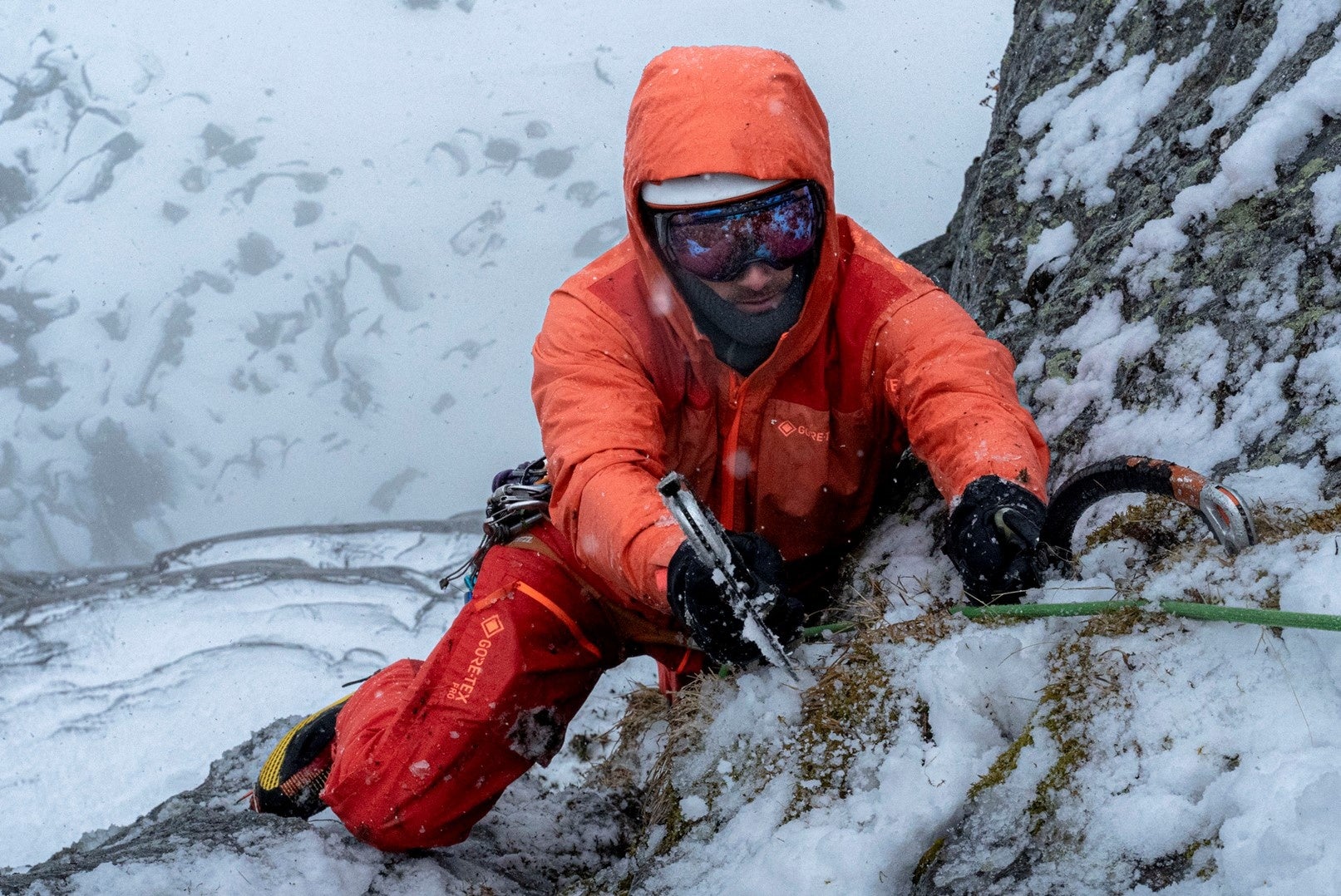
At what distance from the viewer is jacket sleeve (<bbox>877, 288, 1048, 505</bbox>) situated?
2629mm

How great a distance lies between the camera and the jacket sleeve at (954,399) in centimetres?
263

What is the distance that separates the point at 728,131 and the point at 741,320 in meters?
0.58

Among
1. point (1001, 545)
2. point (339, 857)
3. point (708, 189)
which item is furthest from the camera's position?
point (708, 189)

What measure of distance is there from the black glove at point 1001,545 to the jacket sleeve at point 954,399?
16 cm

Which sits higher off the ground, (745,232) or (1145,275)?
(745,232)

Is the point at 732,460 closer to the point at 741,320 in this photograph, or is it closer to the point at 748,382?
the point at 748,382

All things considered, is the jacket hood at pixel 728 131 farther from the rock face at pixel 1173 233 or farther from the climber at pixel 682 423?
the rock face at pixel 1173 233

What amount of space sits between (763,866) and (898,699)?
468 millimetres

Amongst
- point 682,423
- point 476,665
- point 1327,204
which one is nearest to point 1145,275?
point 1327,204

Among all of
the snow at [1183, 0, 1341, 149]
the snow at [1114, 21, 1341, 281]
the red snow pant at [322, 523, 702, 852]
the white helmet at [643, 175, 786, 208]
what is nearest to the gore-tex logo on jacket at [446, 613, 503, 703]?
the red snow pant at [322, 523, 702, 852]

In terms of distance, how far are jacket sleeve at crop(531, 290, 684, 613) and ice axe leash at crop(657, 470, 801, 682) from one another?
0.32 meters

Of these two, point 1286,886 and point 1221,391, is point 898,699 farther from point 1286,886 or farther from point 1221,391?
point 1221,391

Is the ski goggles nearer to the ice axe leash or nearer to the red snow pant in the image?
the ice axe leash

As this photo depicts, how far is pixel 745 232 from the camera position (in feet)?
9.72
